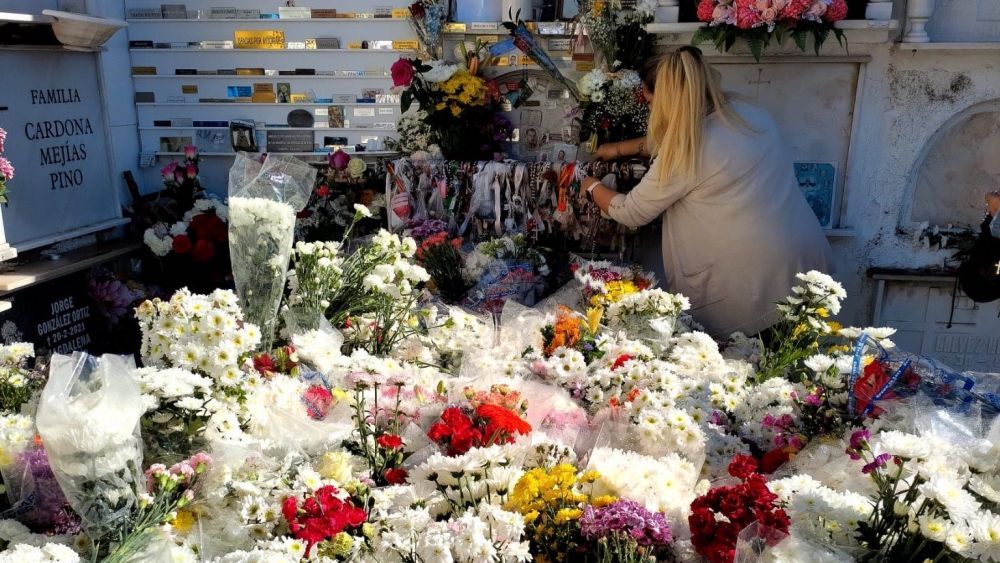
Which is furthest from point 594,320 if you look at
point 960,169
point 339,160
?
point 960,169

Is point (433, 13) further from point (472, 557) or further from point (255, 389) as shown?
point (472, 557)

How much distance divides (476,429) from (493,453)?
0.89 ft

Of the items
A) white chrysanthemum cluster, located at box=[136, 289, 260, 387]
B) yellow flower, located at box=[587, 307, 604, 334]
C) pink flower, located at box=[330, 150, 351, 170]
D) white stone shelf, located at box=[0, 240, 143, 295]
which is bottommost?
white stone shelf, located at box=[0, 240, 143, 295]

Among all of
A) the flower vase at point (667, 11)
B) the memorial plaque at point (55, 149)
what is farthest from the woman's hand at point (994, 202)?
the memorial plaque at point (55, 149)

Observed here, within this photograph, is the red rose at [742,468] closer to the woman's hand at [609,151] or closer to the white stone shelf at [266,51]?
the woman's hand at [609,151]

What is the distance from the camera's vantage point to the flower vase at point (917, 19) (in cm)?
390

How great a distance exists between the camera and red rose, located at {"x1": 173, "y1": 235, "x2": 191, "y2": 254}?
4066 millimetres

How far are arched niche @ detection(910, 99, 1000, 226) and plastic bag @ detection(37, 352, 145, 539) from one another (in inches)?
163

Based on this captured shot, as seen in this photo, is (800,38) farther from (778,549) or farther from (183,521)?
(183,521)

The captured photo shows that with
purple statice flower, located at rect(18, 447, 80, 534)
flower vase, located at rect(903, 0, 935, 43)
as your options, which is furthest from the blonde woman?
purple statice flower, located at rect(18, 447, 80, 534)

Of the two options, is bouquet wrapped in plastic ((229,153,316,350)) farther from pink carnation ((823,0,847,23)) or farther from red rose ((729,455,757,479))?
pink carnation ((823,0,847,23))

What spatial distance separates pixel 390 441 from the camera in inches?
69.1

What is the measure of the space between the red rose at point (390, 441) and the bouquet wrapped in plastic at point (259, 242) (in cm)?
95

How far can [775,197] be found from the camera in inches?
138
